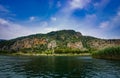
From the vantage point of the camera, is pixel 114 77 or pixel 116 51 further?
pixel 116 51

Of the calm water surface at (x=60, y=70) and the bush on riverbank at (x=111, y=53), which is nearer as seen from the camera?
the calm water surface at (x=60, y=70)

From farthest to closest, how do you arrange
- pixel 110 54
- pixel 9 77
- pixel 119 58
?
pixel 110 54, pixel 119 58, pixel 9 77

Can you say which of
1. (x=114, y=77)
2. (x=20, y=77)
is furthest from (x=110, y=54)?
(x=20, y=77)

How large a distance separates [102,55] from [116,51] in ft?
99.8

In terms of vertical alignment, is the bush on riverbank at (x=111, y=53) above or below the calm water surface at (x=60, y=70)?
above

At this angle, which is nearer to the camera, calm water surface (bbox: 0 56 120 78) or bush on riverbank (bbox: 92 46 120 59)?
calm water surface (bbox: 0 56 120 78)

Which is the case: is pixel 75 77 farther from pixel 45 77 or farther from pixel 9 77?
pixel 9 77

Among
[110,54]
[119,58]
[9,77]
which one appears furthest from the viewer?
[110,54]

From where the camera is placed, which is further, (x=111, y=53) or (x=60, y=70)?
(x=111, y=53)

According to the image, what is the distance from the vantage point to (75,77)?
48.1 metres

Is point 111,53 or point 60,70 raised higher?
point 111,53

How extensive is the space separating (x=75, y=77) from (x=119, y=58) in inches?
3622

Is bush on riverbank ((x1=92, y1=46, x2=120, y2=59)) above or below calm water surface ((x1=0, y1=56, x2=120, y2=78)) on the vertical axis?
above

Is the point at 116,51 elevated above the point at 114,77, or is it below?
above
